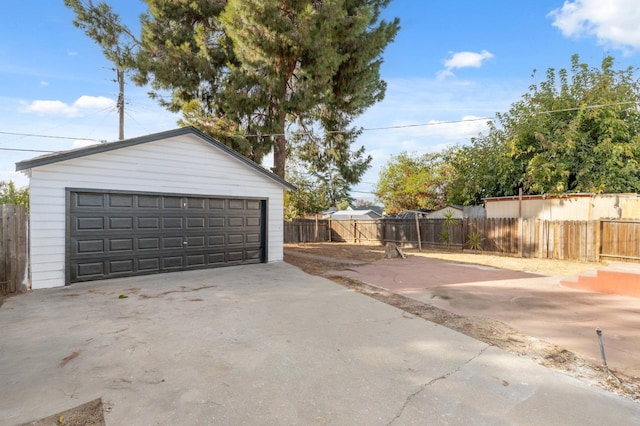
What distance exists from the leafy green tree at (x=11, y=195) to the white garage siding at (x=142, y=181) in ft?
34.4

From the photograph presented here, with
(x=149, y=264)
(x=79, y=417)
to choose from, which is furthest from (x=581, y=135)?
(x=79, y=417)

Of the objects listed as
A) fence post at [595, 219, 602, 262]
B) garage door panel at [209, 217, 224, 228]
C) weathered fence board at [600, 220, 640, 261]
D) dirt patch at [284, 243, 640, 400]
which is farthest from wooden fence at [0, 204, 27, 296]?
weathered fence board at [600, 220, 640, 261]

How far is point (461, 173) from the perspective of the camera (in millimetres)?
17047

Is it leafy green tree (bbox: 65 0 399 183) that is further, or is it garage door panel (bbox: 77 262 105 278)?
leafy green tree (bbox: 65 0 399 183)

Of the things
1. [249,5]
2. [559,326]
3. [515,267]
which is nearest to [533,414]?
[559,326]

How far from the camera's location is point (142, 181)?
7445 mm

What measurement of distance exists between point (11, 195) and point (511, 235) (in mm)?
24490

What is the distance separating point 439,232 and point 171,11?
14.9 metres

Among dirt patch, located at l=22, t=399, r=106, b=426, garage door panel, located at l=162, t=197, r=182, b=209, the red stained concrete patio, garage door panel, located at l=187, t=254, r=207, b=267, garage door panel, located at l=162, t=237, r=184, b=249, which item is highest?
garage door panel, located at l=162, t=197, r=182, b=209

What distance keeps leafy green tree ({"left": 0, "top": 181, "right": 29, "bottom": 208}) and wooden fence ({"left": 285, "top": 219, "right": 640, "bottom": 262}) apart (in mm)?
13810

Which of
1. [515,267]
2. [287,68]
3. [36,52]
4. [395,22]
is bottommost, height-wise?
[515,267]

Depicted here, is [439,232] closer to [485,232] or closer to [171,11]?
[485,232]

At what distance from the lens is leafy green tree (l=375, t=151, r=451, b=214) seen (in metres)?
21.3

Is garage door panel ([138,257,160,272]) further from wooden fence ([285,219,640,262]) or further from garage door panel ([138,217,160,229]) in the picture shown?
wooden fence ([285,219,640,262])
